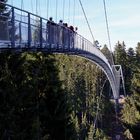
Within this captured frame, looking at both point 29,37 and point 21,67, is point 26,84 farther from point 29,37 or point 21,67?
point 29,37

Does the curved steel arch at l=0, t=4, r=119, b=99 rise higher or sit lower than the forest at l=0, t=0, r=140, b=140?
higher

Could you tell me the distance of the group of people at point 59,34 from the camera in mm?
21875

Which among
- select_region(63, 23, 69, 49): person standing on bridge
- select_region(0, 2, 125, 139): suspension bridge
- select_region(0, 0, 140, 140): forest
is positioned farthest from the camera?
select_region(63, 23, 69, 49): person standing on bridge

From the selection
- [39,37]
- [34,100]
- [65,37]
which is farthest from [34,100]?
[39,37]

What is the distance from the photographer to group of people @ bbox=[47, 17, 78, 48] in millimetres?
21875

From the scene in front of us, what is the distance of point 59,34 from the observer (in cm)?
2433

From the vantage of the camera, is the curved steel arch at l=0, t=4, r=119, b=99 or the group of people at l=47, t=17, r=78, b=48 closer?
the curved steel arch at l=0, t=4, r=119, b=99

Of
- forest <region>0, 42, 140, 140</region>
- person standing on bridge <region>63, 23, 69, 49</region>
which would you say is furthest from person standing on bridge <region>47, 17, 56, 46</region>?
person standing on bridge <region>63, 23, 69, 49</region>

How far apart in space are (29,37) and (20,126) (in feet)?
36.4

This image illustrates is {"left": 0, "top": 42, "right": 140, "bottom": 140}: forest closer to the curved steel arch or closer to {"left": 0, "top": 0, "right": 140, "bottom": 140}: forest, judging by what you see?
{"left": 0, "top": 0, "right": 140, "bottom": 140}: forest

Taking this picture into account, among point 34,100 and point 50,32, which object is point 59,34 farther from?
point 34,100

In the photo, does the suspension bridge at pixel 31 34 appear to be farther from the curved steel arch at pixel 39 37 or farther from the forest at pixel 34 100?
the forest at pixel 34 100

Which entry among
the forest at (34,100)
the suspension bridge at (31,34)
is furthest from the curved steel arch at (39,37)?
the forest at (34,100)

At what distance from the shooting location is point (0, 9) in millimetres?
15641
